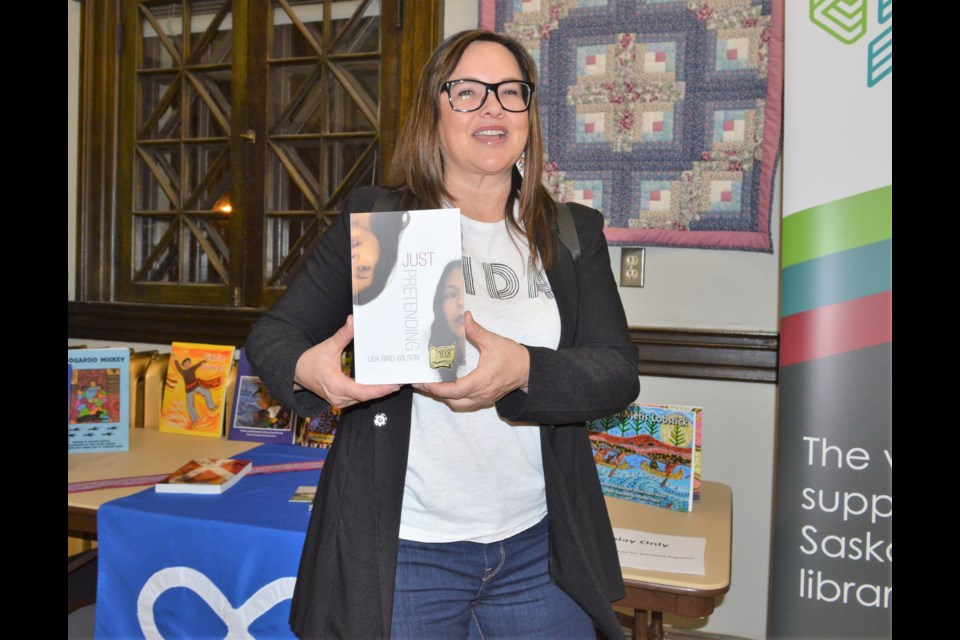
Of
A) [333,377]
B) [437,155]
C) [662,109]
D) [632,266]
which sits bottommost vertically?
[333,377]

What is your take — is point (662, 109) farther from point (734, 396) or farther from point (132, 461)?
point (132, 461)

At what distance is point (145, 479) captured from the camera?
204 centimetres

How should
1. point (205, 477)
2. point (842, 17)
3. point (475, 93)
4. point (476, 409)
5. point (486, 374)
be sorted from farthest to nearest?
point (205, 477)
point (842, 17)
point (475, 93)
point (476, 409)
point (486, 374)

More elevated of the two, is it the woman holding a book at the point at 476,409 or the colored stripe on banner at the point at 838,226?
the colored stripe on banner at the point at 838,226

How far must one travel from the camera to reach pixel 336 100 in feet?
9.30

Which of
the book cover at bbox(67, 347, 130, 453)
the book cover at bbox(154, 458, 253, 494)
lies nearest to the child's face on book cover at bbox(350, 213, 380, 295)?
the book cover at bbox(154, 458, 253, 494)

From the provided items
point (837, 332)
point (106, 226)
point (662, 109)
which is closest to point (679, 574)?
point (837, 332)

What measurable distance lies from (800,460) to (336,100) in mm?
2058

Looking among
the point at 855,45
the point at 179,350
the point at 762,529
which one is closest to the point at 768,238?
the point at 855,45

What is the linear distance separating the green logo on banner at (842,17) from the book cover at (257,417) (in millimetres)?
1961

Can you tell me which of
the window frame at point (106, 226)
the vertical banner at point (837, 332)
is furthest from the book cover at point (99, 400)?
the vertical banner at point (837, 332)

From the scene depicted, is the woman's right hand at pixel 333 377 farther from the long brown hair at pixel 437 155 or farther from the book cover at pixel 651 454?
the book cover at pixel 651 454

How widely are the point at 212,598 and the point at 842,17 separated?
2039 mm

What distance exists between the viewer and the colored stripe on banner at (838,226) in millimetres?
1765
